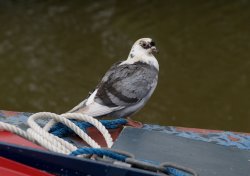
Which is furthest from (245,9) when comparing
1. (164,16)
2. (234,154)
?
(234,154)

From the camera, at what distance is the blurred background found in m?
5.36

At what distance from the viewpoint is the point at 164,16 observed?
773cm

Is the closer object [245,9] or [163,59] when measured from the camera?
[163,59]

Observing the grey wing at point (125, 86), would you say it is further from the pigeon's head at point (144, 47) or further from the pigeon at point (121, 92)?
the pigeon's head at point (144, 47)

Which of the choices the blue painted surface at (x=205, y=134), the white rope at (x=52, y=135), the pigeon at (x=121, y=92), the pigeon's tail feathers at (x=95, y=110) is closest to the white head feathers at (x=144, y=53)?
the pigeon at (x=121, y=92)

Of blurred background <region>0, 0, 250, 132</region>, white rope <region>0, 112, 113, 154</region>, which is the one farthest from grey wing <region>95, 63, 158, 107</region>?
blurred background <region>0, 0, 250, 132</region>

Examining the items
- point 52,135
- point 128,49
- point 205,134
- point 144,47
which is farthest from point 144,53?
point 128,49

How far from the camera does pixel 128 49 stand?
6.62 meters

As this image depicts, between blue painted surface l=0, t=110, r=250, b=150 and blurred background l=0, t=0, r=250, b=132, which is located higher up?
blurred background l=0, t=0, r=250, b=132

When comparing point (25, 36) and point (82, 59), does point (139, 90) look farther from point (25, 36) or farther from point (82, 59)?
point (25, 36)

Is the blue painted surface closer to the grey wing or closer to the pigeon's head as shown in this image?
the grey wing

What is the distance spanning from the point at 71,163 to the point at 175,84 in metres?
4.28

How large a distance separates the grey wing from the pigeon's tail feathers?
0.02 metres

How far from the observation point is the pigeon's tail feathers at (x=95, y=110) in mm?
2541
